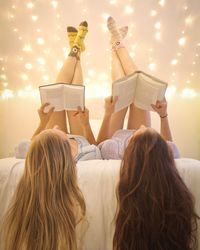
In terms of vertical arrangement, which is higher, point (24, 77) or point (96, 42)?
point (96, 42)

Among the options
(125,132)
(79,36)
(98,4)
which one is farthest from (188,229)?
(98,4)

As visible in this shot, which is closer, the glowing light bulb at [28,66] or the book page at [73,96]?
the book page at [73,96]

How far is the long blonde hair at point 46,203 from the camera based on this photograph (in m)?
0.78

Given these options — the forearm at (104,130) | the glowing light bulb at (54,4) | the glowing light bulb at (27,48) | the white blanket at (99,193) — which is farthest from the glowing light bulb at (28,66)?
the white blanket at (99,193)

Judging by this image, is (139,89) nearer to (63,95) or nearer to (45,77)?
(63,95)

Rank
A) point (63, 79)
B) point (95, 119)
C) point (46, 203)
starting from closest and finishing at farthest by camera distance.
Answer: point (46, 203), point (63, 79), point (95, 119)

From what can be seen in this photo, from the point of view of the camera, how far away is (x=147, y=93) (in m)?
1.38

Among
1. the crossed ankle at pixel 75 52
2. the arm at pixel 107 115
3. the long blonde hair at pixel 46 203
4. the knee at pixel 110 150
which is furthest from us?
the crossed ankle at pixel 75 52

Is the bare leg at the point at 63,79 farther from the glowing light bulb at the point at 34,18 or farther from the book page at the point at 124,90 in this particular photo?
the glowing light bulb at the point at 34,18

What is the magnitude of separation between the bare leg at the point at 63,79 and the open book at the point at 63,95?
0.96 ft

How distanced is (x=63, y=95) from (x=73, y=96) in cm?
6

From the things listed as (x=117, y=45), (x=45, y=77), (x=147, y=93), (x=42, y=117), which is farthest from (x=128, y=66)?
(x=45, y=77)

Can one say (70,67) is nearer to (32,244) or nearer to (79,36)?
(79,36)

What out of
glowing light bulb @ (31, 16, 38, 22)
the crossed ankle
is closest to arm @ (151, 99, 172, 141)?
the crossed ankle
